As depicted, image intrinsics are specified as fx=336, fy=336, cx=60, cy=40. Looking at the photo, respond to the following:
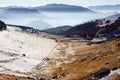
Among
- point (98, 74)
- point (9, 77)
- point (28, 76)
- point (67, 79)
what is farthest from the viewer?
point (28, 76)

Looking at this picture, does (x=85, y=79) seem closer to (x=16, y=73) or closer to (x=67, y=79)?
(x=67, y=79)

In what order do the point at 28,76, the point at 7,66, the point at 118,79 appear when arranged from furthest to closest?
the point at 7,66
the point at 28,76
the point at 118,79

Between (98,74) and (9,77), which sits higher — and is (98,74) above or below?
above

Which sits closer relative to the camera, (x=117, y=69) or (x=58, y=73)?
(x=117, y=69)

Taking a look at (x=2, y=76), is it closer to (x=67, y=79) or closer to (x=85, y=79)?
(x=67, y=79)

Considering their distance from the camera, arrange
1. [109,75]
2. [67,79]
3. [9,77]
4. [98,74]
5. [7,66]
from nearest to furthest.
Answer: [109,75]
[98,74]
[67,79]
[9,77]
[7,66]

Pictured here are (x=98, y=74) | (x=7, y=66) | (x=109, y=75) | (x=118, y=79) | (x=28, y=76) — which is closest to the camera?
(x=118, y=79)

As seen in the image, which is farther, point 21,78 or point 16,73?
point 16,73

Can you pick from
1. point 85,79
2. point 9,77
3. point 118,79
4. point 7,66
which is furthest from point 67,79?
point 7,66

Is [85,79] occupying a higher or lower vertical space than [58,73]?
higher
